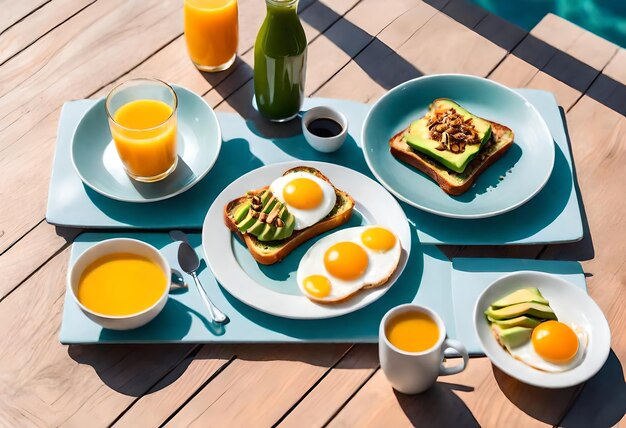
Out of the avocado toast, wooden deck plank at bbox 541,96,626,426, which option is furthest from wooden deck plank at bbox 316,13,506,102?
wooden deck plank at bbox 541,96,626,426

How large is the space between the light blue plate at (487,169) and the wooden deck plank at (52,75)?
2.40ft

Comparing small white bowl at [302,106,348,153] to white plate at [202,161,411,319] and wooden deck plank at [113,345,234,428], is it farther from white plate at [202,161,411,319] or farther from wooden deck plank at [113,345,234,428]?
wooden deck plank at [113,345,234,428]

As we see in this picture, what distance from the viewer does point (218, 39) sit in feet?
6.75

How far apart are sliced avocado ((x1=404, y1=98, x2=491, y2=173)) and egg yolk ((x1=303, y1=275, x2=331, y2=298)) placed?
473mm

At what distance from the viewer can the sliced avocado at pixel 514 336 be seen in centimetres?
154

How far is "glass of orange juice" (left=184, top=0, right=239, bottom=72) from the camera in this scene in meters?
2.01

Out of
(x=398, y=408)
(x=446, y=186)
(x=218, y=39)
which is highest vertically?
(x=218, y=39)

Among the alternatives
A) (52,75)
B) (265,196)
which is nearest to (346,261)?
(265,196)

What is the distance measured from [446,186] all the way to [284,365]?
0.62 metres

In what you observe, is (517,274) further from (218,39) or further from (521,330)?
(218,39)

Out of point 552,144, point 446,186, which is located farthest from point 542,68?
point 446,186

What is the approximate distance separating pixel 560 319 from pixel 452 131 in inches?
22.3

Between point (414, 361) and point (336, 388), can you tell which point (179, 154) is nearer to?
point (336, 388)

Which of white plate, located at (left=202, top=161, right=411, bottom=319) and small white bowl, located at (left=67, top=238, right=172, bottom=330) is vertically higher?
small white bowl, located at (left=67, top=238, right=172, bottom=330)
